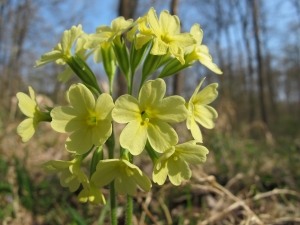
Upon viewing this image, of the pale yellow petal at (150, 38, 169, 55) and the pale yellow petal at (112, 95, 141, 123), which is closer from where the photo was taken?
the pale yellow petal at (112, 95, 141, 123)

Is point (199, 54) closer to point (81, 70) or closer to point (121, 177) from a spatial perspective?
point (81, 70)

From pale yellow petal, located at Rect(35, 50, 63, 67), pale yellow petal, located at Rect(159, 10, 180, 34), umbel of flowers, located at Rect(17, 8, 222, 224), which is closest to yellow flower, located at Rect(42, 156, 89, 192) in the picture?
umbel of flowers, located at Rect(17, 8, 222, 224)

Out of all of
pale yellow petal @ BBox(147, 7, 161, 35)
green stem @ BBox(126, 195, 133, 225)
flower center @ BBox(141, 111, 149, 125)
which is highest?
pale yellow petal @ BBox(147, 7, 161, 35)

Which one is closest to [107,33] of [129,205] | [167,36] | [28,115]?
[167,36]

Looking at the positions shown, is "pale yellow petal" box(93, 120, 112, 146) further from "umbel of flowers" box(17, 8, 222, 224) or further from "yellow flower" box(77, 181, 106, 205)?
"yellow flower" box(77, 181, 106, 205)

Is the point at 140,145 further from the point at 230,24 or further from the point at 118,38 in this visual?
the point at 230,24

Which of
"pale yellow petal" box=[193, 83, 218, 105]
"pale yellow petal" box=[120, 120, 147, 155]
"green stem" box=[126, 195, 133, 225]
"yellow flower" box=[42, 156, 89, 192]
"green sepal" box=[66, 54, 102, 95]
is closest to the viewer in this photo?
"pale yellow petal" box=[120, 120, 147, 155]

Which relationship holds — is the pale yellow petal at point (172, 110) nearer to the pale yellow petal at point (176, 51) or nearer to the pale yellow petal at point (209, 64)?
the pale yellow petal at point (176, 51)
